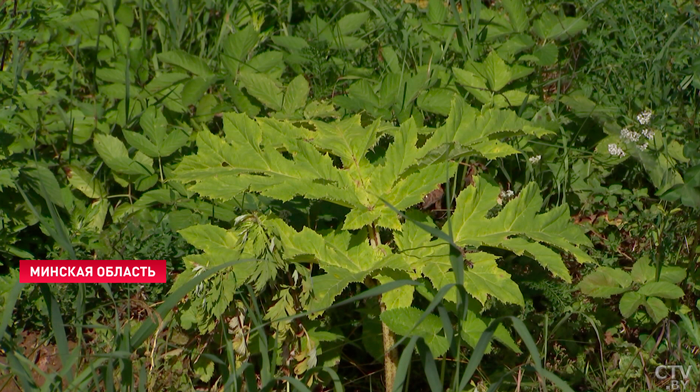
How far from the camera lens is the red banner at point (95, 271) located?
293 cm

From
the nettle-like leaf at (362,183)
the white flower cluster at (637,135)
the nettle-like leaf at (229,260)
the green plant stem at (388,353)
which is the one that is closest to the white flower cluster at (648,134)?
the white flower cluster at (637,135)

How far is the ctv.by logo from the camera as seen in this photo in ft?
8.74

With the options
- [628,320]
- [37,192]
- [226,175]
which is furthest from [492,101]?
[37,192]

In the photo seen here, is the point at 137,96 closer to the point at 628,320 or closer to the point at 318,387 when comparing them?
the point at 318,387

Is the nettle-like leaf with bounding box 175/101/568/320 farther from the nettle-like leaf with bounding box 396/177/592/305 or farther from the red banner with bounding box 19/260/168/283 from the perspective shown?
the red banner with bounding box 19/260/168/283

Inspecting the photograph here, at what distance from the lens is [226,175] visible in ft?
8.53

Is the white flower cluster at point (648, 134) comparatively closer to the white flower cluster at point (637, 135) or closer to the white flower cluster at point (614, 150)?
the white flower cluster at point (637, 135)

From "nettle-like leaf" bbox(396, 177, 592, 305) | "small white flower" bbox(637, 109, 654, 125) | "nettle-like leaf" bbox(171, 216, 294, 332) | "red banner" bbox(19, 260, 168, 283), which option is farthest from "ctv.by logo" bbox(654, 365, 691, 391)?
"red banner" bbox(19, 260, 168, 283)

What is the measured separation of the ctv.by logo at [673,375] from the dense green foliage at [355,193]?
29 mm

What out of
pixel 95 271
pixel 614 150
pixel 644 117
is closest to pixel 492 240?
pixel 614 150

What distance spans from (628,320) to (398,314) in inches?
44.0

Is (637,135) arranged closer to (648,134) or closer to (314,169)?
(648,134)

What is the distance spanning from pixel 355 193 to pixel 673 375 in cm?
126

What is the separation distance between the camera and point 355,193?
2.56m
